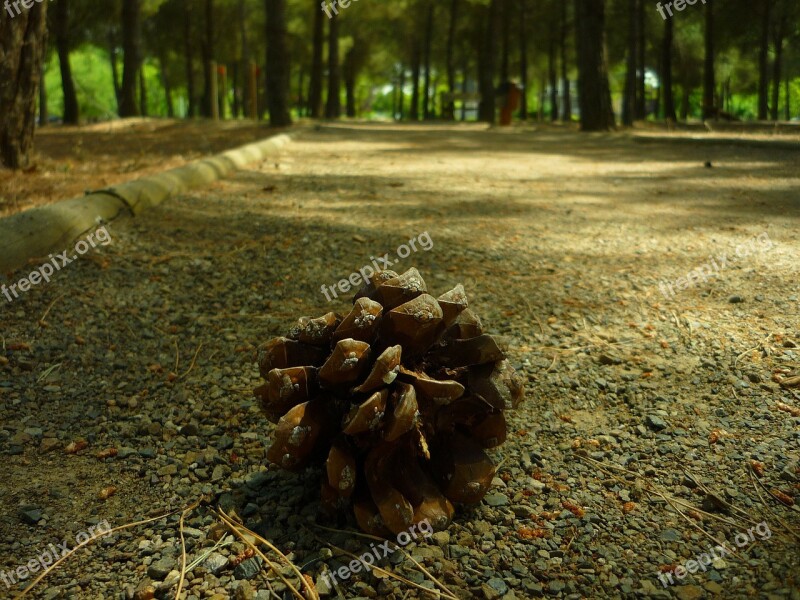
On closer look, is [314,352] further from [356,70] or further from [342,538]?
[356,70]

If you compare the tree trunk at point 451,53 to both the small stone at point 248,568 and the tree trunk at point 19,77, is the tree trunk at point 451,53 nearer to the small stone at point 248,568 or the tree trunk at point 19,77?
the tree trunk at point 19,77

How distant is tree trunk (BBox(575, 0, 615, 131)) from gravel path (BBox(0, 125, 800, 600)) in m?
9.52

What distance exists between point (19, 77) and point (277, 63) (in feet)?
28.6

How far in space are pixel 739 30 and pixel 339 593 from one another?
27692mm

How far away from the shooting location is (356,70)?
35844 mm

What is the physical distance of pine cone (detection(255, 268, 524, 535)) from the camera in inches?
65.0

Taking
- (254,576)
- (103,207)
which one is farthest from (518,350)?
(103,207)

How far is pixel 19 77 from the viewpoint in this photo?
4.94 meters

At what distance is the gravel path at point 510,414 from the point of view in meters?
1.62

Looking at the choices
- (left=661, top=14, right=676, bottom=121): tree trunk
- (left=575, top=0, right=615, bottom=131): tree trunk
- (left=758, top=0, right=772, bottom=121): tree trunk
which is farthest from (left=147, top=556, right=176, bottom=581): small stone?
(left=758, top=0, right=772, bottom=121): tree trunk

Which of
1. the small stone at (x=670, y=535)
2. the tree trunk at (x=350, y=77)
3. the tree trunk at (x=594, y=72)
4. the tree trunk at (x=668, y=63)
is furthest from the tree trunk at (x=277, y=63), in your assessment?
the tree trunk at (x=350, y=77)

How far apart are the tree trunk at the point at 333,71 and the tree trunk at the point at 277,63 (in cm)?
800

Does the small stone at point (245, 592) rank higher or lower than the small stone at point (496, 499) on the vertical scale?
lower

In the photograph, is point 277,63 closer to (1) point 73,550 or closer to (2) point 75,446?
(2) point 75,446
